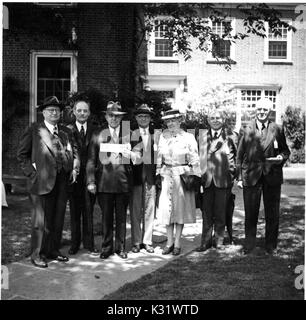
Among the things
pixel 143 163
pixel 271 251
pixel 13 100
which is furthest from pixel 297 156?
pixel 143 163

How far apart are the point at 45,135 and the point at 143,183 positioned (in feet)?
5.08

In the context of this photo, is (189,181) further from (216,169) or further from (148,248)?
(148,248)

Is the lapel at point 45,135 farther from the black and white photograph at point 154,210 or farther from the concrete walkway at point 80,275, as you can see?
the concrete walkway at point 80,275

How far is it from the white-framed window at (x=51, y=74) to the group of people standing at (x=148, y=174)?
8248 mm

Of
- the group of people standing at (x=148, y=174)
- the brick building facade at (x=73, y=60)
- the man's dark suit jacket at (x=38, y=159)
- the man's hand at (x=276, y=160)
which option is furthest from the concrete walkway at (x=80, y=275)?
the brick building facade at (x=73, y=60)

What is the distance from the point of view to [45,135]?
5.78 meters

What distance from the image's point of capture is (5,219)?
29.6 ft

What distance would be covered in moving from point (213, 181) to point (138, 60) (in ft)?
29.8

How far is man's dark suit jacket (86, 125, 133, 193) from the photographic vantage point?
6168 millimetres

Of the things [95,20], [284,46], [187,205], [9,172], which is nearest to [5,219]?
[187,205]

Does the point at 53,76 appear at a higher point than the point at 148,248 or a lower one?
higher

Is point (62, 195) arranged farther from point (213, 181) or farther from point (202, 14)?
point (202, 14)

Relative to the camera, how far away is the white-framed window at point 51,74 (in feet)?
47.0
